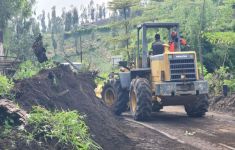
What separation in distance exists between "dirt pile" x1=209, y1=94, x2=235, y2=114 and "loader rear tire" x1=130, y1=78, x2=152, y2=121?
3849 mm

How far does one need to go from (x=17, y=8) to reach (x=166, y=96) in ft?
61.0

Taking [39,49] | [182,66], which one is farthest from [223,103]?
[39,49]

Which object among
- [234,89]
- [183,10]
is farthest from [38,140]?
[183,10]

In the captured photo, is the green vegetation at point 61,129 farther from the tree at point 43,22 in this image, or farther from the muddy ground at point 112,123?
the tree at point 43,22

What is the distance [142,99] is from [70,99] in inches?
101

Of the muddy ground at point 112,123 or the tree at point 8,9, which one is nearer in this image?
the muddy ground at point 112,123

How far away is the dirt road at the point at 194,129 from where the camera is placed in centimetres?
938

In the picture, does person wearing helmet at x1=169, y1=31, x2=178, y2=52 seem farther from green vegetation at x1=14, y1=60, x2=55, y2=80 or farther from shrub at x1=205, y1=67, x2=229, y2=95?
shrub at x1=205, y1=67, x2=229, y2=95

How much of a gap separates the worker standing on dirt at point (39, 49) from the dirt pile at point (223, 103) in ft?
23.2

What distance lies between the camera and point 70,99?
36.3 ft

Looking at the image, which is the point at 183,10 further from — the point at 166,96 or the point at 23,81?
the point at 23,81

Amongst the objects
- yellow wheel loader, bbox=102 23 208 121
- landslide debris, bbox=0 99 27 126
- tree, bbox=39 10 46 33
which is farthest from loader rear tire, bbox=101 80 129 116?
tree, bbox=39 10 46 33

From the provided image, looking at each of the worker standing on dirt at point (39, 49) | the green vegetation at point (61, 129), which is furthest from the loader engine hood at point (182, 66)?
the green vegetation at point (61, 129)

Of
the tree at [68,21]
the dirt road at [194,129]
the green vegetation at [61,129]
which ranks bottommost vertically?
the dirt road at [194,129]
